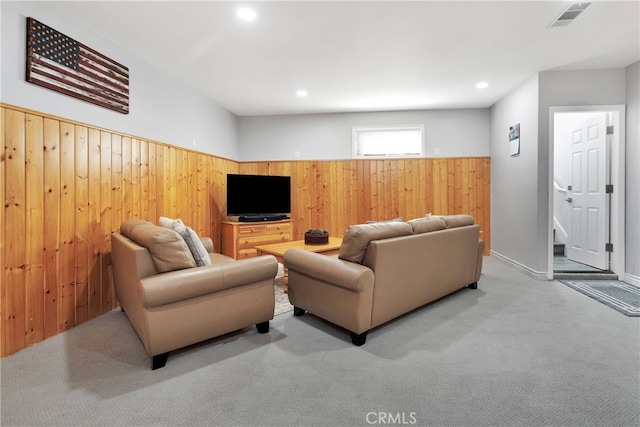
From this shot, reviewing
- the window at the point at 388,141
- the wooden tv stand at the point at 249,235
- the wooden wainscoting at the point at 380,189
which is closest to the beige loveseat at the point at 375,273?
the wooden tv stand at the point at 249,235

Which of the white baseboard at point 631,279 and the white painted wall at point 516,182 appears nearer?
the white baseboard at point 631,279

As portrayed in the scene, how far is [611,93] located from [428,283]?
11.3 feet

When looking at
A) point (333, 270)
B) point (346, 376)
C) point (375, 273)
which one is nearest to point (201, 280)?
point (333, 270)

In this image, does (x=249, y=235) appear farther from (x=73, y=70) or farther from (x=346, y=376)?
(x=346, y=376)

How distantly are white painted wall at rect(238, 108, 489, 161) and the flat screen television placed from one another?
31.2 inches

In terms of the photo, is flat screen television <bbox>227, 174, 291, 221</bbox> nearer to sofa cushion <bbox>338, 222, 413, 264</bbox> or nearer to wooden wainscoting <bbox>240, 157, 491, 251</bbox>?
wooden wainscoting <bbox>240, 157, 491, 251</bbox>

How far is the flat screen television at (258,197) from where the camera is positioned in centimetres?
462

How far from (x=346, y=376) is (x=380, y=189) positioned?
395 cm

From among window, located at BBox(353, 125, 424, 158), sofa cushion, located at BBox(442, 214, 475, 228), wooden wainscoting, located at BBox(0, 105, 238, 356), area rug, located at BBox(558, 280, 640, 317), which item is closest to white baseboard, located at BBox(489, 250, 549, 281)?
area rug, located at BBox(558, 280, 640, 317)

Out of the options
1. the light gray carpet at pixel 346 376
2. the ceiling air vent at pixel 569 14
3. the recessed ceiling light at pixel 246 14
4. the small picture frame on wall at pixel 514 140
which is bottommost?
the light gray carpet at pixel 346 376

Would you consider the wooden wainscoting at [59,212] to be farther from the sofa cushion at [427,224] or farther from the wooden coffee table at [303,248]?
the sofa cushion at [427,224]

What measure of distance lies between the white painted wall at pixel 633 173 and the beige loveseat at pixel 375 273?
7.68ft

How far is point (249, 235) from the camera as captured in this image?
4.54 m

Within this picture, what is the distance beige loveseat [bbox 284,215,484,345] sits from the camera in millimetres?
2102
